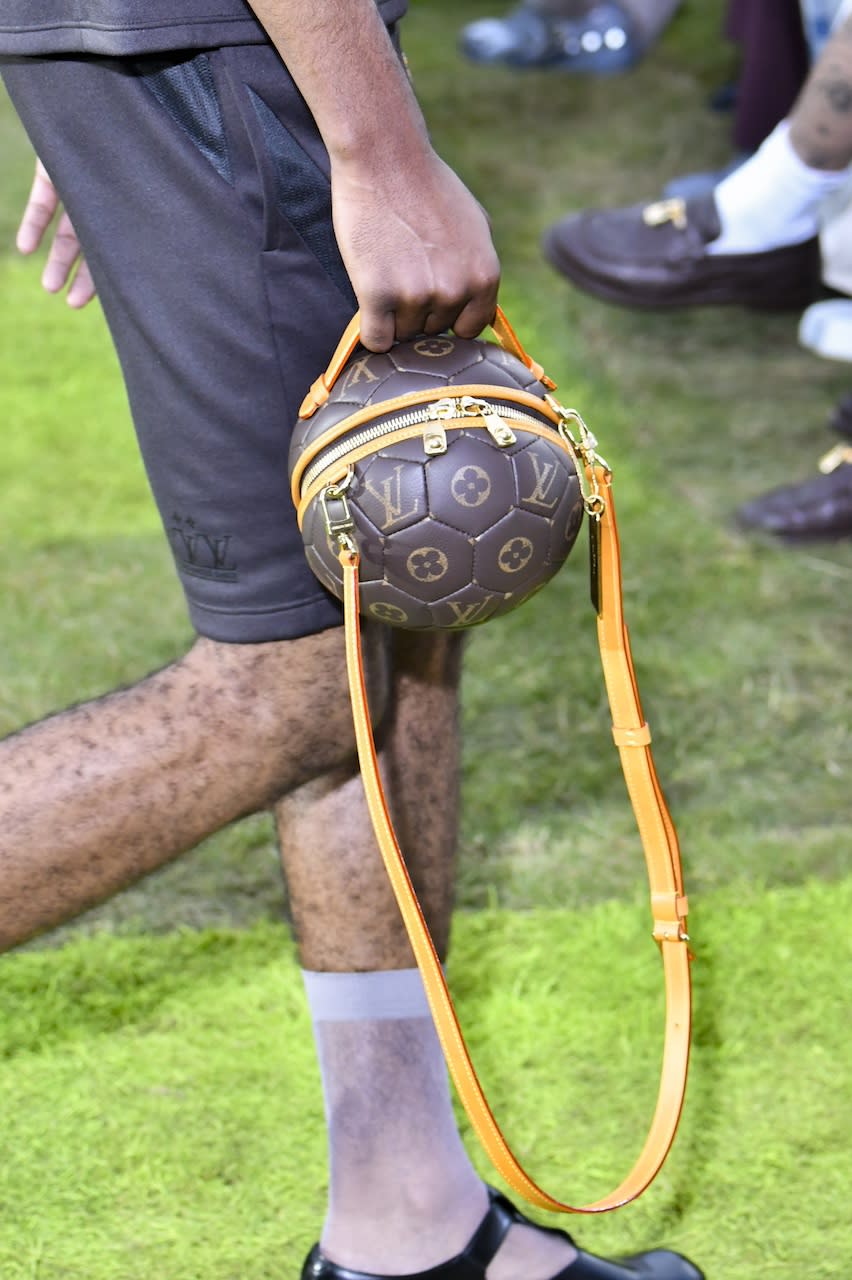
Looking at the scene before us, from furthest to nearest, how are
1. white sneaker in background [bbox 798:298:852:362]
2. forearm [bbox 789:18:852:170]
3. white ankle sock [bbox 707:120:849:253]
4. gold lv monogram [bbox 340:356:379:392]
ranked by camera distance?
white sneaker in background [bbox 798:298:852:362], white ankle sock [bbox 707:120:849:253], forearm [bbox 789:18:852:170], gold lv monogram [bbox 340:356:379:392]

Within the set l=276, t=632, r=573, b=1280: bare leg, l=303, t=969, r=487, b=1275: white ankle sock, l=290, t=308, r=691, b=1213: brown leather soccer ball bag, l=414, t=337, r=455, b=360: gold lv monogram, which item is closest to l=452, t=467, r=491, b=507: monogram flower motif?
l=290, t=308, r=691, b=1213: brown leather soccer ball bag

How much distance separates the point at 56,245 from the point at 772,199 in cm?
172

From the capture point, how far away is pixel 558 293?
12.9ft

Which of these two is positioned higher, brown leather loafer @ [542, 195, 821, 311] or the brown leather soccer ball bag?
the brown leather soccer ball bag

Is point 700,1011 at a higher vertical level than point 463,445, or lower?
lower

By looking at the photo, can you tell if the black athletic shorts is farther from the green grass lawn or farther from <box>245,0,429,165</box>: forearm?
the green grass lawn

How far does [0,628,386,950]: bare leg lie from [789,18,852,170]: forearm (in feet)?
5.99

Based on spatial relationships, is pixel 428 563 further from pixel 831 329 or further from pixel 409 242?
pixel 831 329

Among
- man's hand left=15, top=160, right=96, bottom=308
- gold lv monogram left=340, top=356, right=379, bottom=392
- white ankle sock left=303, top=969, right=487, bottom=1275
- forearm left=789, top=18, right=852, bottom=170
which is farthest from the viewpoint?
forearm left=789, top=18, right=852, bottom=170

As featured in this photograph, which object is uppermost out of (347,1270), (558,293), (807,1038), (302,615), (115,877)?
(302,615)

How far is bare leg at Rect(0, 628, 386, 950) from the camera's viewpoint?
1224mm

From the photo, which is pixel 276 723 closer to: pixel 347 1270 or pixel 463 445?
pixel 463 445

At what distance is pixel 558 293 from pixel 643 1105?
267cm

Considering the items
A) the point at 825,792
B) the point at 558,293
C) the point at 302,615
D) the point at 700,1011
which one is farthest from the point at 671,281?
the point at 302,615
